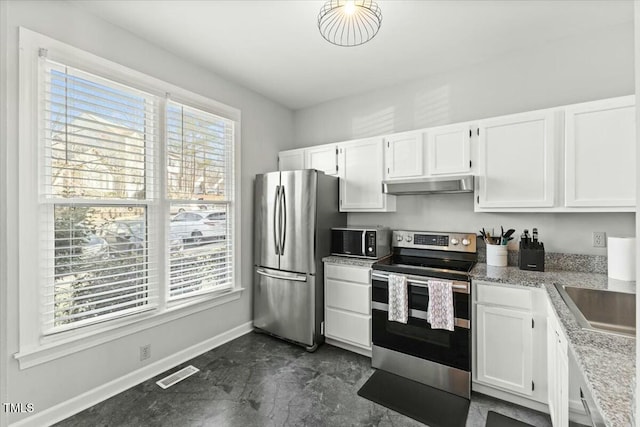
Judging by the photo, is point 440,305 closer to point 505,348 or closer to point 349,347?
point 505,348

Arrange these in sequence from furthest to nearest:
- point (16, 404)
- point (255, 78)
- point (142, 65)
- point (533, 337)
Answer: point (255, 78) < point (142, 65) < point (533, 337) < point (16, 404)

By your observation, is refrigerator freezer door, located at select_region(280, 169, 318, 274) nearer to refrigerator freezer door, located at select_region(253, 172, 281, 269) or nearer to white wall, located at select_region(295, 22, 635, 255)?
refrigerator freezer door, located at select_region(253, 172, 281, 269)

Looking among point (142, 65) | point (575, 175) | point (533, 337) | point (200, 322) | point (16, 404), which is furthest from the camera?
point (200, 322)

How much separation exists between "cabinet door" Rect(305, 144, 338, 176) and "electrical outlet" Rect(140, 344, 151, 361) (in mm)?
2386

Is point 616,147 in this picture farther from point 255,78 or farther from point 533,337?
point 255,78

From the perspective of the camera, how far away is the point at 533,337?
1.97m

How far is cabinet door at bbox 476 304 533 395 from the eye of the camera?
6.56 ft

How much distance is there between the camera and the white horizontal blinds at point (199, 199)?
104 inches

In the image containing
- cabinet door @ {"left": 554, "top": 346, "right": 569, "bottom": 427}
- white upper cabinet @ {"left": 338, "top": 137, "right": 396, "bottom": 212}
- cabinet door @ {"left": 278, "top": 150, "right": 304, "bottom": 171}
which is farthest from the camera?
cabinet door @ {"left": 278, "top": 150, "right": 304, "bottom": 171}

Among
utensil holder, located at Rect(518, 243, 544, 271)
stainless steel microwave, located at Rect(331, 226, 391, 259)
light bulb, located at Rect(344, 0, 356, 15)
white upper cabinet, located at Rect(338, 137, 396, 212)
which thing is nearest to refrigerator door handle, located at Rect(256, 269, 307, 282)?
stainless steel microwave, located at Rect(331, 226, 391, 259)

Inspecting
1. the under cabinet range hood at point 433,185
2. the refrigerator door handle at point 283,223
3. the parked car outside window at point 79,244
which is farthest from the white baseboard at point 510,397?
the parked car outside window at point 79,244

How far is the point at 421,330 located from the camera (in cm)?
235

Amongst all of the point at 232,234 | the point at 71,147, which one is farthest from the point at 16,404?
the point at 232,234

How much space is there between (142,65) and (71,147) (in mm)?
907
